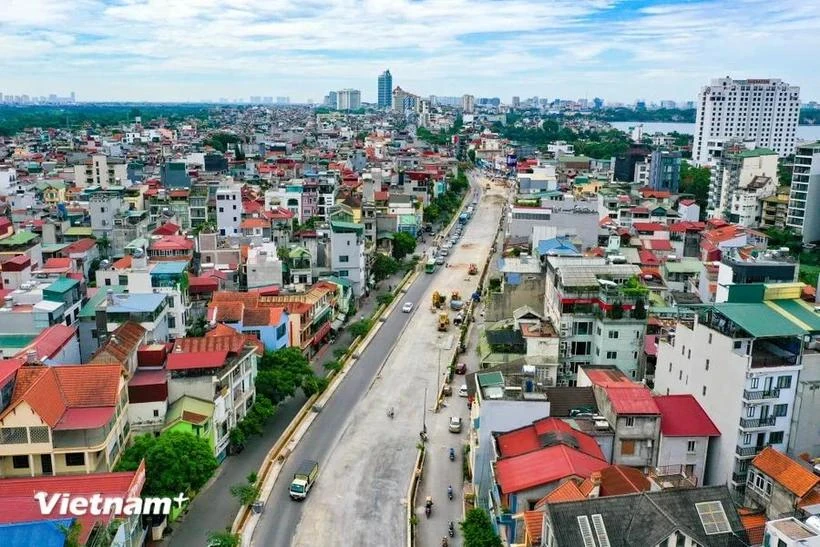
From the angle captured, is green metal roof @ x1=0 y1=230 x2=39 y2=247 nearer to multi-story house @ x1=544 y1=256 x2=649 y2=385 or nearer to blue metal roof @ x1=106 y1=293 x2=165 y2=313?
blue metal roof @ x1=106 y1=293 x2=165 y2=313

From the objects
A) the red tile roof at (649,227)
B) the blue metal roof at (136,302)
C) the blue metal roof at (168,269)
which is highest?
the blue metal roof at (168,269)

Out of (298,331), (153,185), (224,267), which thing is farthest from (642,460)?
(153,185)

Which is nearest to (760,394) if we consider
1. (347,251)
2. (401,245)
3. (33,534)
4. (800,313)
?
(800,313)

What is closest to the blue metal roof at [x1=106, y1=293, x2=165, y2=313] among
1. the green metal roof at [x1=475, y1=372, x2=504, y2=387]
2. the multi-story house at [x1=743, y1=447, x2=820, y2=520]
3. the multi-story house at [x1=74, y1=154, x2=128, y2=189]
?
the green metal roof at [x1=475, y1=372, x2=504, y2=387]

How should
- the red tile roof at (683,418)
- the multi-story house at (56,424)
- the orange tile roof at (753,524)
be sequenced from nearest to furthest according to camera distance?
the orange tile roof at (753,524) → the multi-story house at (56,424) → the red tile roof at (683,418)

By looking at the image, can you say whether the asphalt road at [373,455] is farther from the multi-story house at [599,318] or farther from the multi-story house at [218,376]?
the multi-story house at [599,318]

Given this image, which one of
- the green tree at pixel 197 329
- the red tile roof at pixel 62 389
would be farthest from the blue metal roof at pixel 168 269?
the red tile roof at pixel 62 389
